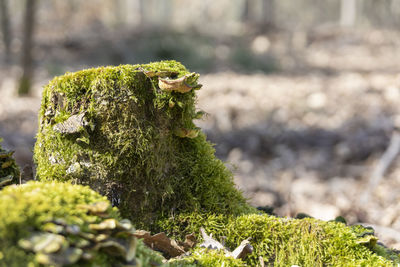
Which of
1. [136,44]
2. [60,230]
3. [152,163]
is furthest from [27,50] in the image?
[60,230]

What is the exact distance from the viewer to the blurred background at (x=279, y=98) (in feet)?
15.8

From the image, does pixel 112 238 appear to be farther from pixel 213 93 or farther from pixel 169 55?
pixel 169 55

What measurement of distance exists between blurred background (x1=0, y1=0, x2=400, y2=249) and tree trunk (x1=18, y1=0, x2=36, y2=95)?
0.02 metres

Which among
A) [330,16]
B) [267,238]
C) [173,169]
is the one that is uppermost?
[330,16]

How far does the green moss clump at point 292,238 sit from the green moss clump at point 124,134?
10cm

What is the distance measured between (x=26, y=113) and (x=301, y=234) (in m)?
6.66

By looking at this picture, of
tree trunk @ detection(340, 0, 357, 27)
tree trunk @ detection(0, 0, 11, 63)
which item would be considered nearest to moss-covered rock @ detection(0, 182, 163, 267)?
tree trunk @ detection(0, 0, 11, 63)

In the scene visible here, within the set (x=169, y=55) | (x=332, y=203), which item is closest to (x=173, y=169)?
(x=332, y=203)

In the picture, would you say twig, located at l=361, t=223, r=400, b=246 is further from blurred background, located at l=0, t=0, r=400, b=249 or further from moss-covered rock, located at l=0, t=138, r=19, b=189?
moss-covered rock, located at l=0, t=138, r=19, b=189

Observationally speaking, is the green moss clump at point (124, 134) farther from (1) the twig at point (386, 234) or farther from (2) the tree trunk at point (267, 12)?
(2) the tree trunk at point (267, 12)

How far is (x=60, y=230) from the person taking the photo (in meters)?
1.23

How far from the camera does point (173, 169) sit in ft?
6.97

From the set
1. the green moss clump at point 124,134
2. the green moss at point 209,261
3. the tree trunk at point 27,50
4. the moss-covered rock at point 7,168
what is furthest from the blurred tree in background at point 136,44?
the green moss at point 209,261

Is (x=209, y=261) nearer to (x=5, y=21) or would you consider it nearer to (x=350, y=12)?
(x=5, y=21)
